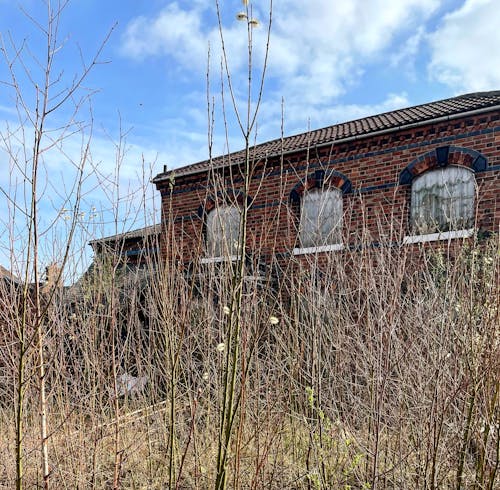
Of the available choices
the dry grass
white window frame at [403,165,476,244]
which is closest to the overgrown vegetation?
the dry grass

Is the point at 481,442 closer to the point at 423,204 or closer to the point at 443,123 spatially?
the point at 423,204

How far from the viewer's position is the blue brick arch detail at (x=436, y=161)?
9.23 meters

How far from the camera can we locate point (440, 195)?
31.3 ft

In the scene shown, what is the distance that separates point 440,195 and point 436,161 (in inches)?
29.5

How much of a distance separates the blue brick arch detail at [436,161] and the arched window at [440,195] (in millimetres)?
116

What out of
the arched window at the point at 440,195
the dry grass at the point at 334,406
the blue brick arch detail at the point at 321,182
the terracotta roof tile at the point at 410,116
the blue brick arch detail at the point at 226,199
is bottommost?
the dry grass at the point at 334,406

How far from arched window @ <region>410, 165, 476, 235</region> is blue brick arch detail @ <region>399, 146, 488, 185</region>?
12 cm

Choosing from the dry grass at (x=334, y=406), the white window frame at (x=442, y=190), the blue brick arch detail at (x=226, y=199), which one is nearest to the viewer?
the blue brick arch detail at (x=226, y=199)

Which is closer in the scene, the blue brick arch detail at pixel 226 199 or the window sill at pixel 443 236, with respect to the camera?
the blue brick arch detail at pixel 226 199

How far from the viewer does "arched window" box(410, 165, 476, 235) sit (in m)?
9.27

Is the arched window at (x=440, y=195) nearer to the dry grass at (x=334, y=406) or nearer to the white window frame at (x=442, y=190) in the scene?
the white window frame at (x=442, y=190)

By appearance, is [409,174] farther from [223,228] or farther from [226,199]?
[223,228]

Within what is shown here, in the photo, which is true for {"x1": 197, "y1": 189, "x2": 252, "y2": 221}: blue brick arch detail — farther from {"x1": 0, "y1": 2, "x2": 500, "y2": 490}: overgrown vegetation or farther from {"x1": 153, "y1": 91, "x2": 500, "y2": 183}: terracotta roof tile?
{"x1": 153, "y1": 91, "x2": 500, "y2": 183}: terracotta roof tile

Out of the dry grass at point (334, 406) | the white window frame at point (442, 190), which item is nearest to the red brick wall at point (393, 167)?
the white window frame at point (442, 190)
